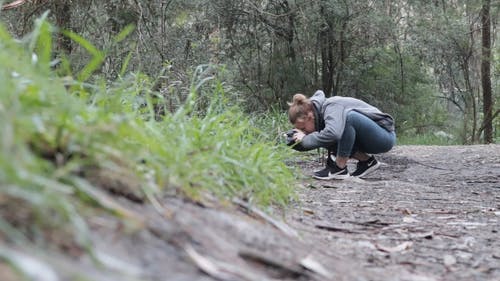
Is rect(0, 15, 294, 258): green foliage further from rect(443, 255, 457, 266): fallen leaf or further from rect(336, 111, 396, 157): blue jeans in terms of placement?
rect(336, 111, 396, 157): blue jeans

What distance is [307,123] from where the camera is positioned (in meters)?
5.31

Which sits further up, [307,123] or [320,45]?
[320,45]

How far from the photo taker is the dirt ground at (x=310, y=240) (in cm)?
125

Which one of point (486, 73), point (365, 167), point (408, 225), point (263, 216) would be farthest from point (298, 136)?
point (486, 73)

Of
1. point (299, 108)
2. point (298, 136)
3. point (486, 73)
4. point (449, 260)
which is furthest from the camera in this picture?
point (486, 73)

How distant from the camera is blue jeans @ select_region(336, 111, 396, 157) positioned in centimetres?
536

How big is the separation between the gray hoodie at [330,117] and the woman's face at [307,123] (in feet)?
0.17

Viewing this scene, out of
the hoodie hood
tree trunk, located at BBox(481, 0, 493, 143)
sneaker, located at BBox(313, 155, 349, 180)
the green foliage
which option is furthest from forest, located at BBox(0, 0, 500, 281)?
tree trunk, located at BBox(481, 0, 493, 143)

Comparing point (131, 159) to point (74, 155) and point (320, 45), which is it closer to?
point (74, 155)

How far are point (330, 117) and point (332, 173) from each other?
50 centimetres

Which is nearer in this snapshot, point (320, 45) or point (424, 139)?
point (320, 45)

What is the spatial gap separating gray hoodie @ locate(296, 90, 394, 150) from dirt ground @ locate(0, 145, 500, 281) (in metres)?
0.67

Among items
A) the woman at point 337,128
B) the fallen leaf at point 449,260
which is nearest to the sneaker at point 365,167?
the woman at point 337,128

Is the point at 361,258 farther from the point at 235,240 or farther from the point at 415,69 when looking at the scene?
the point at 415,69
